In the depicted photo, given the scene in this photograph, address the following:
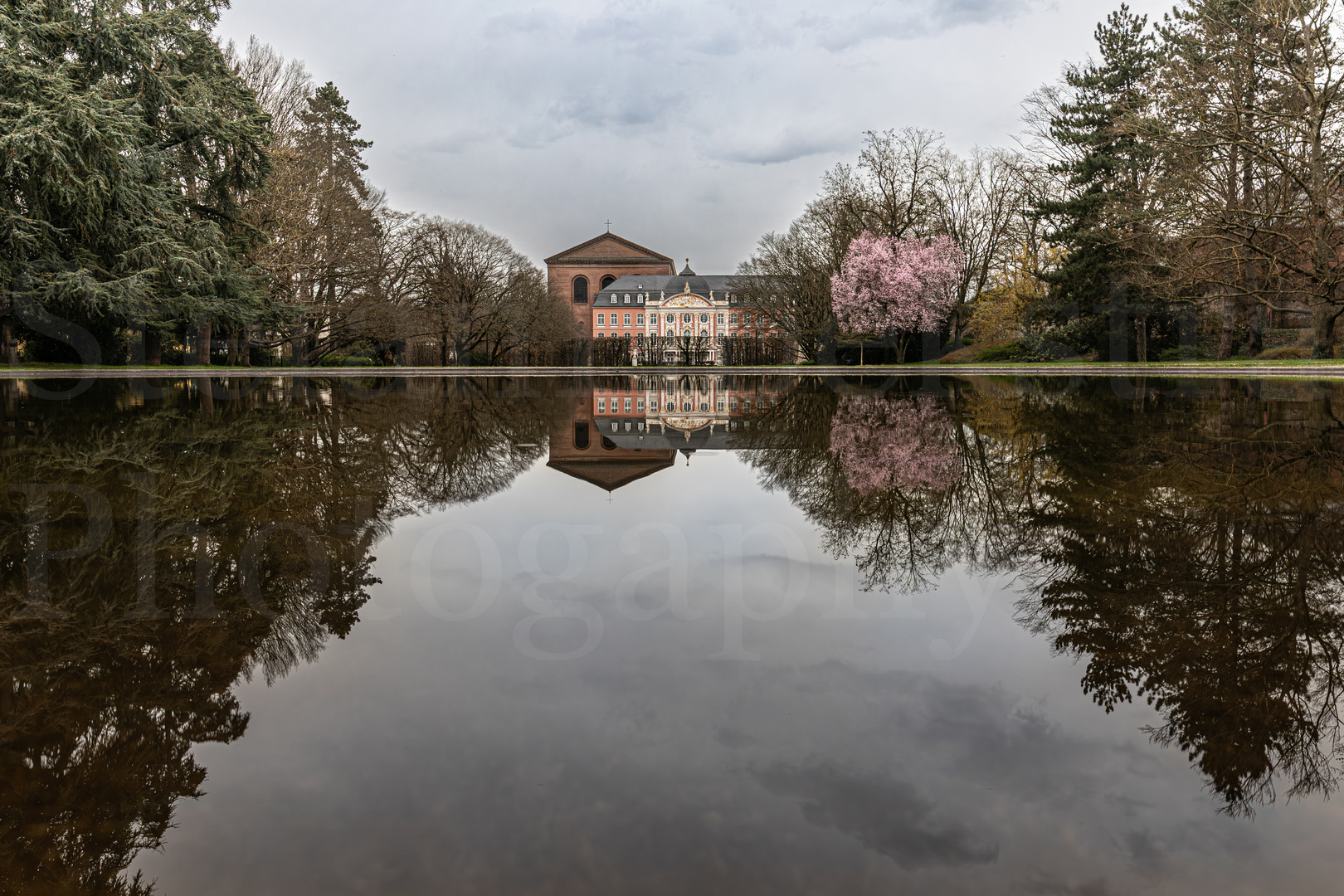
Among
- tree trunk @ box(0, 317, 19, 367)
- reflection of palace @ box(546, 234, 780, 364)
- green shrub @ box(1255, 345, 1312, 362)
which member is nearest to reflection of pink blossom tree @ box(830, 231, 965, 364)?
green shrub @ box(1255, 345, 1312, 362)

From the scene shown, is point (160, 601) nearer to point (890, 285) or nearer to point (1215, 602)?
point (1215, 602)

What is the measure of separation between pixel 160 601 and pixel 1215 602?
405cm

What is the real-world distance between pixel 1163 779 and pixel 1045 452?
5.74 metres

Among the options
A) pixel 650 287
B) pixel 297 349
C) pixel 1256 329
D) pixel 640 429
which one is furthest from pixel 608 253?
pixel 640 429

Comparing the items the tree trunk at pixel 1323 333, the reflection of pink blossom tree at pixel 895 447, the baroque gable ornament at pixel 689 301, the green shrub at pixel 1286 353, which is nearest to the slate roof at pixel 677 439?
the reflection of pink blossom tree at pixel 895 447

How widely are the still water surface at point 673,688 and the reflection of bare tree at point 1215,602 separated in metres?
0.02

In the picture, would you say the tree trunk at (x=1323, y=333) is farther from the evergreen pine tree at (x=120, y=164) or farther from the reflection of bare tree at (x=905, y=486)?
the evergreen pine tree at (x=120, y=164)

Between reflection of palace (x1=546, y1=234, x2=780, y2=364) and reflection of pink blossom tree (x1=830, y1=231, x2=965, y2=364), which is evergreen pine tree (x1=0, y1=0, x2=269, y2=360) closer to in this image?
reflection of pink blossom tree (x1=830, y1=231, x2=965, y2=364)

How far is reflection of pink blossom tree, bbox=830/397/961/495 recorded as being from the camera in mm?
5883

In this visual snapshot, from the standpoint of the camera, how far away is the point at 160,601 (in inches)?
121

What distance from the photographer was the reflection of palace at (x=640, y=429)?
6977 mm

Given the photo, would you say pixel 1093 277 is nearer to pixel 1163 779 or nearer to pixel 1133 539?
pixel 1133 539

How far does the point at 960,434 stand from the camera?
858 centimetres

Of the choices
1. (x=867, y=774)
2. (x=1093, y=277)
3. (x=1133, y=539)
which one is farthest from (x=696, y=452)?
(x=1093, y=277)
